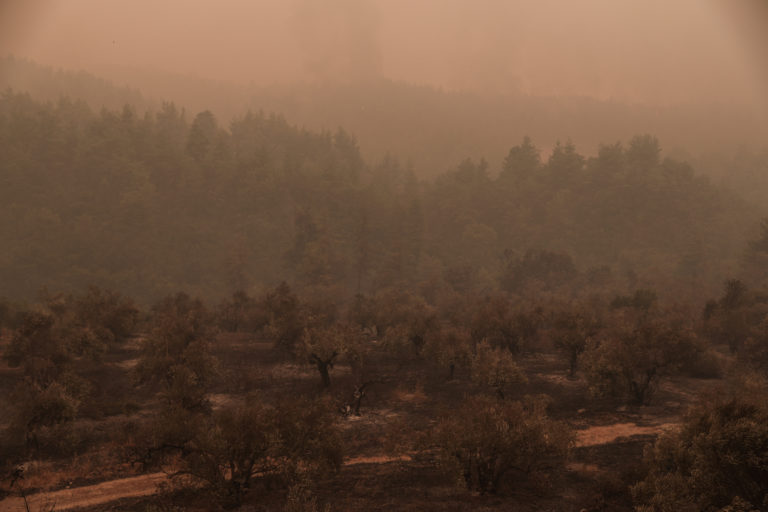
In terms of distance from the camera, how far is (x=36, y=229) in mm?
83438

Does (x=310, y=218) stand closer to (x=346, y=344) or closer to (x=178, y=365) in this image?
(x=346, y=344)

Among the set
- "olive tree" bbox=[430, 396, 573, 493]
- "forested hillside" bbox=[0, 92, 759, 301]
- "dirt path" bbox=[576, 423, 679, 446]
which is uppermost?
"forested hillside" bbox=[0, 92, 759, 301]

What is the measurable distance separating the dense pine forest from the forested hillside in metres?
0.58

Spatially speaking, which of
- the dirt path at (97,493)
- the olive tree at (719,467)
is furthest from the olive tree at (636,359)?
the olive tree at (719,467)

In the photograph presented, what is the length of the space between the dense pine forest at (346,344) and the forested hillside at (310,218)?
1.92 feet

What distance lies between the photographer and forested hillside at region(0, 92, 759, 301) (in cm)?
8719

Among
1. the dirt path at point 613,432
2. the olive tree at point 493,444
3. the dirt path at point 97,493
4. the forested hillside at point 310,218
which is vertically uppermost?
the forested hillside at point 310,218

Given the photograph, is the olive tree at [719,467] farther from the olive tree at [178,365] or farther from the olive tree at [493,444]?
the olive tree at [178,365]

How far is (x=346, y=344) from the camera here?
3192 cm

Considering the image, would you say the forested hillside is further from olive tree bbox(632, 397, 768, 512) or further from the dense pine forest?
olive tree bbox(632, 397, 768, 512)

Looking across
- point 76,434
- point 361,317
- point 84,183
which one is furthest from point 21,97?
point 76,434

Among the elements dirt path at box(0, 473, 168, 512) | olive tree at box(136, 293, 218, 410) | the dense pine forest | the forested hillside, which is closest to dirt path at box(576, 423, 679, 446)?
the dense pine forest

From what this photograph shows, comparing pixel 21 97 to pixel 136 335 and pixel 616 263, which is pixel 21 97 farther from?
pixel 616 263

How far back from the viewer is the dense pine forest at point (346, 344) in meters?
17.2
